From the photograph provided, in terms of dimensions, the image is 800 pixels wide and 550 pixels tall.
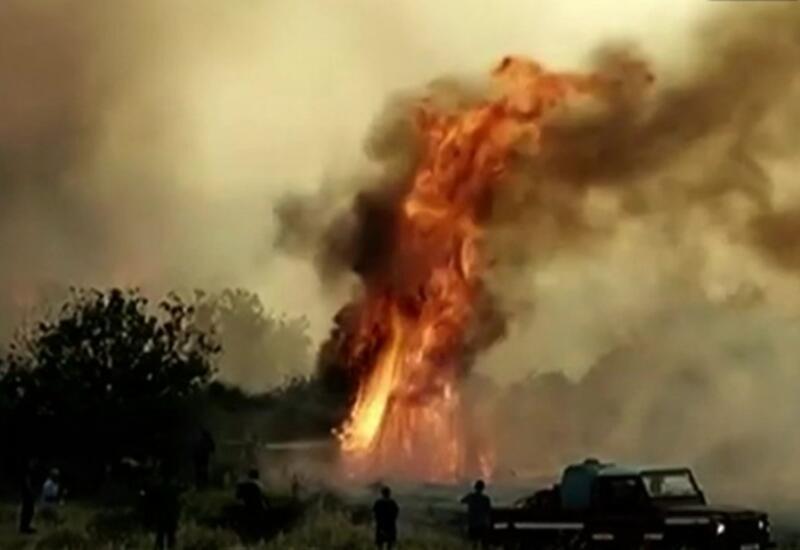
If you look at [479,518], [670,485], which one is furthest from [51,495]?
[670,485]

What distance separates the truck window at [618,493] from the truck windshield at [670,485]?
254 mm

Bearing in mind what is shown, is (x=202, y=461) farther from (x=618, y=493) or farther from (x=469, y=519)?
(x=618, y=493)

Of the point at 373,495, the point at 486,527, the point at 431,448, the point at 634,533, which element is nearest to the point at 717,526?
the point at 634,533

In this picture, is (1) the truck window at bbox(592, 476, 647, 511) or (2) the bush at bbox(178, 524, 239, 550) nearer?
(1) the truck window at bbox(592, 476, 647, 511)

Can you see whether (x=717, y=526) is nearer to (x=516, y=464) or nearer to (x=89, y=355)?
(x=89, y=355)

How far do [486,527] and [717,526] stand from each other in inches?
239

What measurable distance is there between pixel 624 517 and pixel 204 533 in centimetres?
1060

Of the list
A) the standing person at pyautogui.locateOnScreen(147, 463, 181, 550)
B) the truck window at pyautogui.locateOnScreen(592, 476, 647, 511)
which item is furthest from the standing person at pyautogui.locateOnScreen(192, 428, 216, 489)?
the truck window at pyautogui.locateOnScreen(592, 476, 647, 511)

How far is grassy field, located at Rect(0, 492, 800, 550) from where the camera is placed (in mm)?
36375

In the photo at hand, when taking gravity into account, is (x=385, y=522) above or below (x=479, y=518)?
below

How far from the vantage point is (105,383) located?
233ft

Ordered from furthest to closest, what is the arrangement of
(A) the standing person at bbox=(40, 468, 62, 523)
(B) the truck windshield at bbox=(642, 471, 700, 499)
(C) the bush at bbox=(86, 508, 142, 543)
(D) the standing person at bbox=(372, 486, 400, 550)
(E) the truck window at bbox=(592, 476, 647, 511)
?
(A) the standing person at bbox=(40, 468, 62, 523) < (C) the bush at bbox=(86, 508, 142, 543) < (D) the standing person at bbox=(372, 486, 400, 550) < (B) the truck windshield at bbox=(642, 471, 700, 499) < (E) the truck window at bbox=(592, 476, 647, 511)

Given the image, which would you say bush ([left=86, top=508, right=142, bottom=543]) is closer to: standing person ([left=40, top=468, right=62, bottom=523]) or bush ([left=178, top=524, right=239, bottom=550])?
bush ([left=178, top=524, right=239, bottom=550])

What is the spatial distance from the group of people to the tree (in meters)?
31.5
